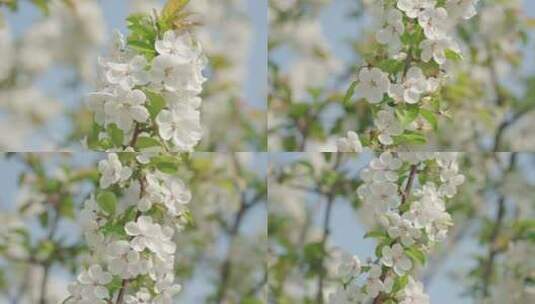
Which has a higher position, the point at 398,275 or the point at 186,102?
the point at 186,102

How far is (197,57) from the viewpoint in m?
1.39

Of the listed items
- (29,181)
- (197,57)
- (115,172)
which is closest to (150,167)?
(115,172)

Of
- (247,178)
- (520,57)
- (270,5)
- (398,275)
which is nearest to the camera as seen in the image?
(398,275)

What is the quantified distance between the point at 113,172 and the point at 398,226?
1.31 ft

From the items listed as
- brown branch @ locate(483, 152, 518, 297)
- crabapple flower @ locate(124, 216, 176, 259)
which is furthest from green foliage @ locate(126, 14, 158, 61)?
brown branch @ locate(483, 152, 518, 297)

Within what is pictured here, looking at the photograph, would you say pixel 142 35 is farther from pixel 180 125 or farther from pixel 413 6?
pixel 413 6

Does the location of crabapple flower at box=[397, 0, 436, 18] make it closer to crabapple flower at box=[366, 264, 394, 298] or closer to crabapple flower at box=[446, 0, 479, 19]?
crabapple flower at box=[446, 0, 479, 19]

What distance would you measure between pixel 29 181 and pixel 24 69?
7.75 feet

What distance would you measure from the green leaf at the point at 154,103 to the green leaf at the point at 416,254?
394mm

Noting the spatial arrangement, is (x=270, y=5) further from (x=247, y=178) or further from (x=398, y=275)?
(x=398, y=275)

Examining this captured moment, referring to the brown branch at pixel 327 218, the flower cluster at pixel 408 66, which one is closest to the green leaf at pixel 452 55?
the flower cluster at pixel 408 66

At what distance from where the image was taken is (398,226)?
1.44 m

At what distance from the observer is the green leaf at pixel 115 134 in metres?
1.39

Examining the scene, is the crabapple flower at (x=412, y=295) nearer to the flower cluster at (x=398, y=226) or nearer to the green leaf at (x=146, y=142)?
the flower cluster at (x=398, y=226)
